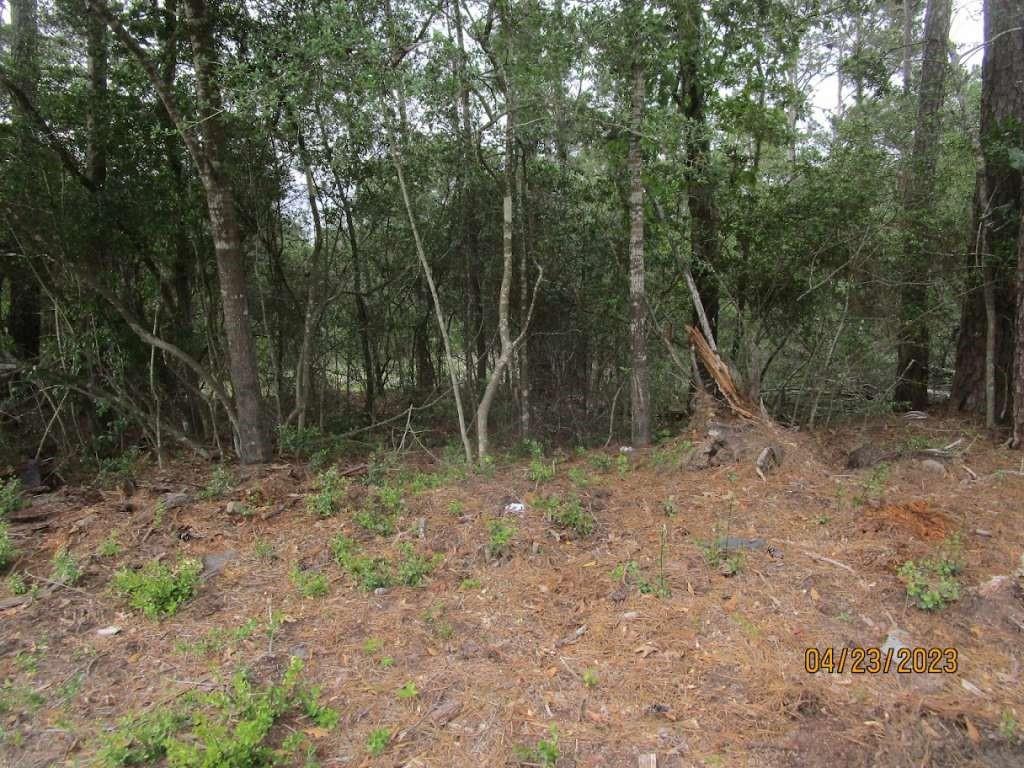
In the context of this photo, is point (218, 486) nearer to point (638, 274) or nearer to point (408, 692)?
point (408, 692)

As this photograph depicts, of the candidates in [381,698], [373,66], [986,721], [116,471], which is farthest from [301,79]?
[986,721]

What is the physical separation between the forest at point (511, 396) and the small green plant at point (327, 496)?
0.15 ft

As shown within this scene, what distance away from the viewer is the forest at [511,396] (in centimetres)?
300

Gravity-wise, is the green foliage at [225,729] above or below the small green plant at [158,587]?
below

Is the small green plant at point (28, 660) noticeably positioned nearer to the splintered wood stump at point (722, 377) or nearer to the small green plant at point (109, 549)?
the small green plant at point (109, 549)

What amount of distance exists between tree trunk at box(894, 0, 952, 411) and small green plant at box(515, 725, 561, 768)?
22.4 feet

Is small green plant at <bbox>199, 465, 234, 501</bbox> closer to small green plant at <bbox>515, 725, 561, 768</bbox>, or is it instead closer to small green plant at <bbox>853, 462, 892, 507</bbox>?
small green plant at <bbox>515, 725, 561, 768</bbox>

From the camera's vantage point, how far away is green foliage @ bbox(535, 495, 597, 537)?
4684mm

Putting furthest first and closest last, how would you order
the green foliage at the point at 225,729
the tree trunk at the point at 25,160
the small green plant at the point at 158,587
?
the tree trunk at the point at 25,160
the small green plant at the point at 158,587
the green foliage at the point at 225,729

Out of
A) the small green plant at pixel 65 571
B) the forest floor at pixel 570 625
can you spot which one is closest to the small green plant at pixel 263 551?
the forest floor at pixel 570 625

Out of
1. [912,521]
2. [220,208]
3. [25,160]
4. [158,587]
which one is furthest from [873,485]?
[25,160]

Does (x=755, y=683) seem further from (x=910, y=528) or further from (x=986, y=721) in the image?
(x=910, y=528)

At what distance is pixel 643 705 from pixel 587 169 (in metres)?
8.71

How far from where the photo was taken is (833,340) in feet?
25.5
